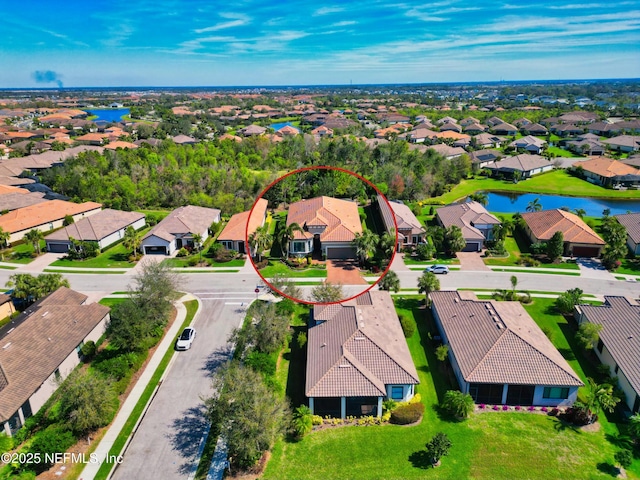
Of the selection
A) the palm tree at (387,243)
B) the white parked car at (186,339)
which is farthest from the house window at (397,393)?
the white parked car at (186,339)

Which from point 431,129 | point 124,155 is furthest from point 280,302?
point 431,129

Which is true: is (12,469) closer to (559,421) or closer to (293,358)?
(293,358)

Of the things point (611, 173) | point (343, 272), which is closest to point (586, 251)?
point (611, 173)

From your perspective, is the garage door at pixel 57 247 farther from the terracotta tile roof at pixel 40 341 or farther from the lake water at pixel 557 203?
the lake water at pixel 557 203

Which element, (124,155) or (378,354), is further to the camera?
(124,155)

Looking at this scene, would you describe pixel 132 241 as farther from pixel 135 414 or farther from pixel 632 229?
pixel 632 229

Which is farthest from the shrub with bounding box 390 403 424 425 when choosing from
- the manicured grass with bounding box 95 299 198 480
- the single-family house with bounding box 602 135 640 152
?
the single-family house with bounding box 602 135 640 152

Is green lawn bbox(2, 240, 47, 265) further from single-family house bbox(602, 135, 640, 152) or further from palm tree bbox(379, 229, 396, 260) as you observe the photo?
single-family house bbox(602, 135, 640, 152)
